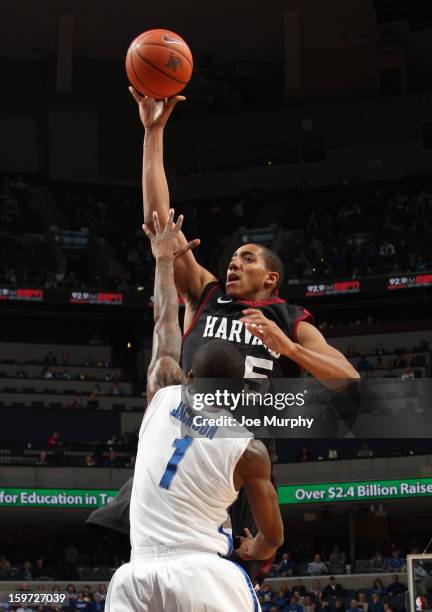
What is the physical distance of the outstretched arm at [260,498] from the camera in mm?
4535

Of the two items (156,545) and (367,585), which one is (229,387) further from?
(367,585)

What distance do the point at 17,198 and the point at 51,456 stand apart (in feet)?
41.4

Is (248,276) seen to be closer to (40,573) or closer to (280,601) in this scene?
(280,601)

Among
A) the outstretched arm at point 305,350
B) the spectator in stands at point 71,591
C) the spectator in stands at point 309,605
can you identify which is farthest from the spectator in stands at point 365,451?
the outstretched arm at point 305,350

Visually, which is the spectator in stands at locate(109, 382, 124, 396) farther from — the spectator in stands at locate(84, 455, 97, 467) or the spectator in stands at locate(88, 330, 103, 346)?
the spectator in stands at locate(88, 330, 103, 346)

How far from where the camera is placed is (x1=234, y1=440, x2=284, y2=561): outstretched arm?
14.9 feet

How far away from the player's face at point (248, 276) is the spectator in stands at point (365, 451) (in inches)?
885

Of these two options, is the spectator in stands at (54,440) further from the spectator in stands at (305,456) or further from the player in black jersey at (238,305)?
the player in black jersey at (238,305)

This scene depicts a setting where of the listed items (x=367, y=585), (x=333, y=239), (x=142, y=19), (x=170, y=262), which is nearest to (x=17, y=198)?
(x=142, y=19)

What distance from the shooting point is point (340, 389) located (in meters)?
5.34

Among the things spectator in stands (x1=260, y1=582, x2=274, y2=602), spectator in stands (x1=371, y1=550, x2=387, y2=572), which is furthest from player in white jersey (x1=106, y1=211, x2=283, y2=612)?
spectator in stands (x1=371, y1=550, x2=387, y2=572)

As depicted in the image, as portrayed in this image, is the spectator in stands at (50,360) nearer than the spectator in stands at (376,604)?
No

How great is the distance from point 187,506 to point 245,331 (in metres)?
1.50

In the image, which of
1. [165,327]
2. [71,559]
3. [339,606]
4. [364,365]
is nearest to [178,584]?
[165,327]
